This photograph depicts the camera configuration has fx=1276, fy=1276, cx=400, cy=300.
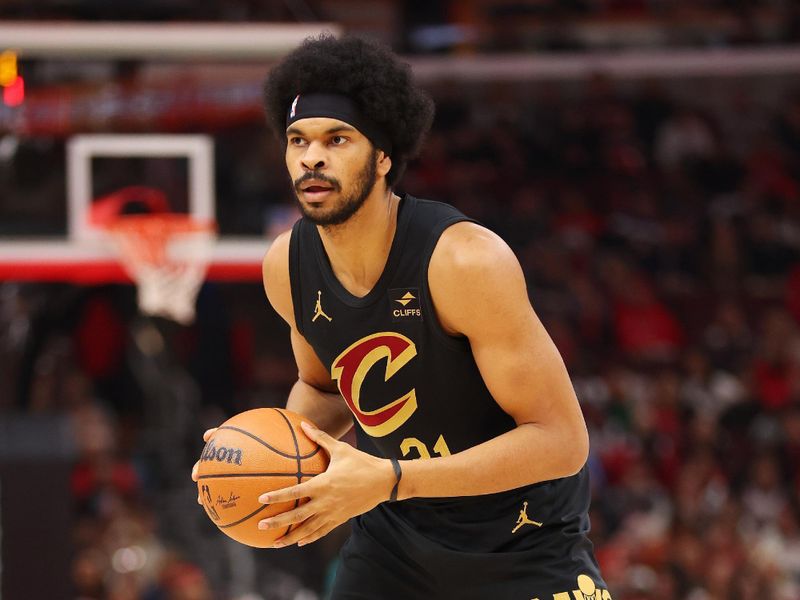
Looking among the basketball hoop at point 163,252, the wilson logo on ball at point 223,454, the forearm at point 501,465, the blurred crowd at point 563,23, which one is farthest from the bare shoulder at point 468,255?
the blurred crowd at point 563,23

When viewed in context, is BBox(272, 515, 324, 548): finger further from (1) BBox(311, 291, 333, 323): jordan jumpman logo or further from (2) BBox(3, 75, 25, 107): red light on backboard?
(2) BBox(3, 75, 25, 107): red light on backboard

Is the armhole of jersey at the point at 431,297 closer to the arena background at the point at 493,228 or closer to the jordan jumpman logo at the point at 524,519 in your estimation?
the jordan jumpman logo at the point at 524,519

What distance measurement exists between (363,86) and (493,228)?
8.48m

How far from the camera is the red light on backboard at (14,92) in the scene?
8039 millimetres

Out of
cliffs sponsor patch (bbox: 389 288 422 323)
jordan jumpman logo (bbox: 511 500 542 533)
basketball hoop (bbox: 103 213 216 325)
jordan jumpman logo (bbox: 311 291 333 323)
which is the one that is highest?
cliffs sponsor patch (bbox: 389 288 422 323)

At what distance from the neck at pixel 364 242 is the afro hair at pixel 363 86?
0.45 ft

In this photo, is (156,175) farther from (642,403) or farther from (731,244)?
(731,244)

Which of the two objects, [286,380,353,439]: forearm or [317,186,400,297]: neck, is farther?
[286,380,353,439]: forearm

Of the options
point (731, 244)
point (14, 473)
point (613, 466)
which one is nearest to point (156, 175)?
point (14, 473)

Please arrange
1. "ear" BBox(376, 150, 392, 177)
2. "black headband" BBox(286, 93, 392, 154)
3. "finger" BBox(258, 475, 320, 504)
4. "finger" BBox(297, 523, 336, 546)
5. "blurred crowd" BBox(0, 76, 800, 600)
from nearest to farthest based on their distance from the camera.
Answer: "finger" BBox(258, 475, 320, 504)
"finger" BBox(297, 523, 336, 546)
"black headband" BBox(286, 93, 392, 154)
"ear" BBox(376, 150, 392, 177)
"blurred crowd" BBox(0, 76, 800, 600)

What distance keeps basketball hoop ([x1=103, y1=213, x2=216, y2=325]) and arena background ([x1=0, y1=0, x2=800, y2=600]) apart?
0.17 metres

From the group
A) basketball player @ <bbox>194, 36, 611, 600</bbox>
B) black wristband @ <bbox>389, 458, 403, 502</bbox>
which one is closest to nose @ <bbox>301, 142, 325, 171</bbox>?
basketball player @ <bbox>194, 36, 611, 600</bbox>

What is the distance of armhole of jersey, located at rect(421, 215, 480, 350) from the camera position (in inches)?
133

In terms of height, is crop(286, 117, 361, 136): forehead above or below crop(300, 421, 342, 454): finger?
above
